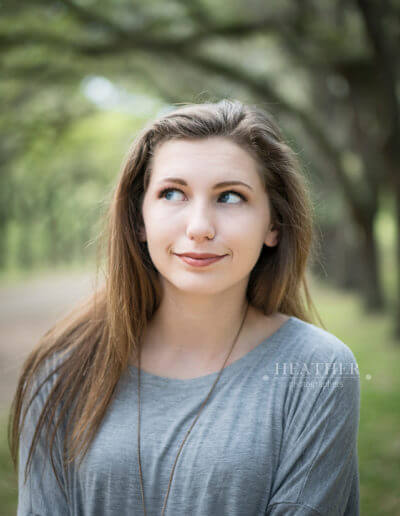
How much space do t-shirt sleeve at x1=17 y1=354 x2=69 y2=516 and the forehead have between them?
83 cm

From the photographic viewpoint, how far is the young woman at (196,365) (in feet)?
4.91

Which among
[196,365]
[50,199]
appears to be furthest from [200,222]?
[50,199]

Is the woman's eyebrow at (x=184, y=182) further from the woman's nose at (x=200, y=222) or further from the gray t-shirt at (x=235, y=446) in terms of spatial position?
the gray t-shirt at (x=235, y=446)

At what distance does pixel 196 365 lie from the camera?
171cm

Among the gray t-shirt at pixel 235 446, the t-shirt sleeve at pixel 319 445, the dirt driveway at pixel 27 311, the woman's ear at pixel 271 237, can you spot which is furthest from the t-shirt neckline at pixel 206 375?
the dirt driveway at pixel 27 311

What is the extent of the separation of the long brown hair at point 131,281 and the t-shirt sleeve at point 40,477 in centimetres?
2

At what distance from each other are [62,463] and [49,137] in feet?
35.1

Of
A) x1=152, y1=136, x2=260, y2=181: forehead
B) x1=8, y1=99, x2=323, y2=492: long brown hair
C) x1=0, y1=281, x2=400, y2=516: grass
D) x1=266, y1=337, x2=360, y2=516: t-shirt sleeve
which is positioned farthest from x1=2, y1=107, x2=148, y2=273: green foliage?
x1=266, y1=337, x2=360, y2=516: t-shirt sleeve

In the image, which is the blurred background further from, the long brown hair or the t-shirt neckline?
Answer: the t-shirt neckline

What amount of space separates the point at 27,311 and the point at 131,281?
10095mm

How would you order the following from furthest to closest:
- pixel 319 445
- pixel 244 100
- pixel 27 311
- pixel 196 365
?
pixel 27 311
pixel 244 100
pixel 196 365
pixel 319 445

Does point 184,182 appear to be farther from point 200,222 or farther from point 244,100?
point 244,100

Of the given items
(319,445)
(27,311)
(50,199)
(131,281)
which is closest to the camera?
(319,445)

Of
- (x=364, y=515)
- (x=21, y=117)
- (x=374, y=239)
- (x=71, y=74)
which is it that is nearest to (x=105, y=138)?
(x=21, y=117)
